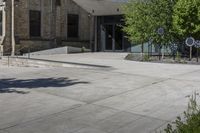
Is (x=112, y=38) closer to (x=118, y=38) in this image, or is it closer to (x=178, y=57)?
(x=118, y=38)

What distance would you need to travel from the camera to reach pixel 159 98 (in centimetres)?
1064

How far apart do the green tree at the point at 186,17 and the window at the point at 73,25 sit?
13760 millimetres

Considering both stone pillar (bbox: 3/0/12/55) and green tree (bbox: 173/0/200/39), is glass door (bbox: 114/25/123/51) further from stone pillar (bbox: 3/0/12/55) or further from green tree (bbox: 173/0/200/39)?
green tree (bbox: 173/0/200/39)

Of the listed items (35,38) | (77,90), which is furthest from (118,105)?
(35,38)

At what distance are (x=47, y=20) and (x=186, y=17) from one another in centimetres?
1375

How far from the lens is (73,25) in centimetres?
3491

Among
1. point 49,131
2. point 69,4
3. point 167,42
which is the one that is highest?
point 69,4

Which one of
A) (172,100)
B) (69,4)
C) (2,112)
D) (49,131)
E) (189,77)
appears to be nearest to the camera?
(49,131)

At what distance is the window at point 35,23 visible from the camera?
1240 inches

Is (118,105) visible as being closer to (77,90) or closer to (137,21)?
(77,90)

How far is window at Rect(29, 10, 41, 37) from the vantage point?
31.5 m

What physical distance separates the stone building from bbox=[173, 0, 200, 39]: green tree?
6.93 meters

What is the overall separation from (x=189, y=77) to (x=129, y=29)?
1043 cm

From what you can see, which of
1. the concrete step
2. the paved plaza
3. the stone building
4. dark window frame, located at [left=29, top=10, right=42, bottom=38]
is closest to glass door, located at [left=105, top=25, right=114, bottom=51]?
the stone building
